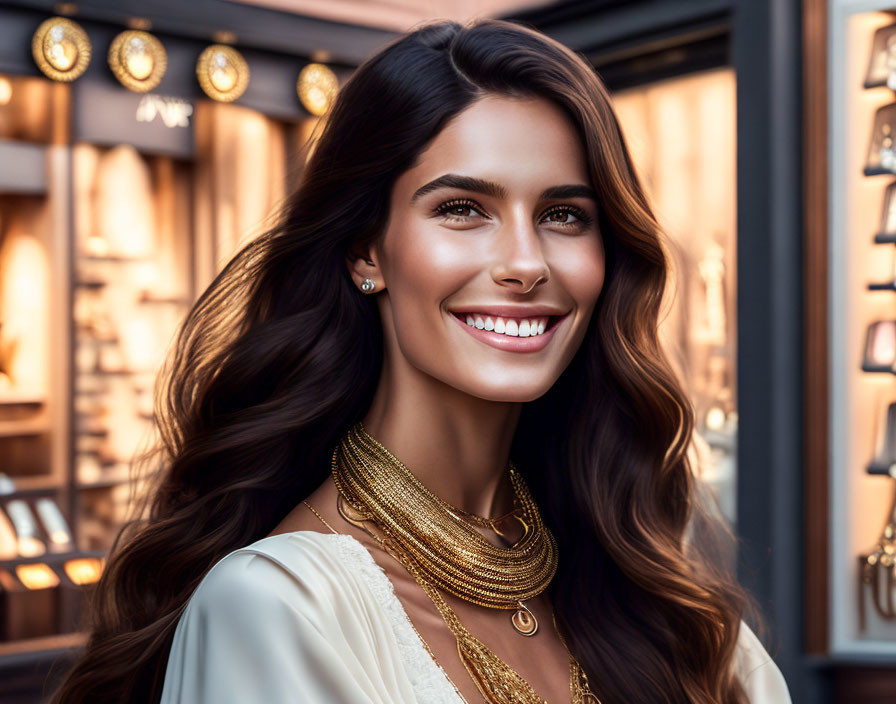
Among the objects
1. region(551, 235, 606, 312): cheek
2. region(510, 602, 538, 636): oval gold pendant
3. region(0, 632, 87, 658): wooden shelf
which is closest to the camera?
region(551, 235, 606, 312): cheek

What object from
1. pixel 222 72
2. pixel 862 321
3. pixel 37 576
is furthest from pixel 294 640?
pixel 222 72

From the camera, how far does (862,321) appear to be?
3.96m

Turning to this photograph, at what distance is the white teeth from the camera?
1.39m

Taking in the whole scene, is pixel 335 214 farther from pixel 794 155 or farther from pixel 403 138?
pixel 794 155

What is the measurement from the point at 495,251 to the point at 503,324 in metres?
0.09

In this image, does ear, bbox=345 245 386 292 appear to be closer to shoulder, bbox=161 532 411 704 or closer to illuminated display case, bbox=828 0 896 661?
shoulder, bbox=161 532 411 704

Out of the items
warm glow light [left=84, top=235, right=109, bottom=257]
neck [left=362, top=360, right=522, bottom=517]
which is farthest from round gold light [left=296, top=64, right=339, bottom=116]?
neck [left=362, top=360, right=522, bottom=517]

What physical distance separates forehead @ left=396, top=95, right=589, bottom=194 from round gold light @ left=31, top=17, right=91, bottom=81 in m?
2.97

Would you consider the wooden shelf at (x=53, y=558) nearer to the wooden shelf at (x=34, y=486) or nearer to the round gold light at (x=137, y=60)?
the wooden shelf at (x=34, y=486)

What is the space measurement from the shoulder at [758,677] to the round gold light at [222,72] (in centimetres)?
339

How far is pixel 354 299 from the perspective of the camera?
5.11 ft

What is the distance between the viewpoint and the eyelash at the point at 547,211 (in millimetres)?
1393

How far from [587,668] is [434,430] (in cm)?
42

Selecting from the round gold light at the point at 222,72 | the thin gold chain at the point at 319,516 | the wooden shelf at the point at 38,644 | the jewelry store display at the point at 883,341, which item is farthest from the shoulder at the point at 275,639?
the round gold light at the point at 222,72
